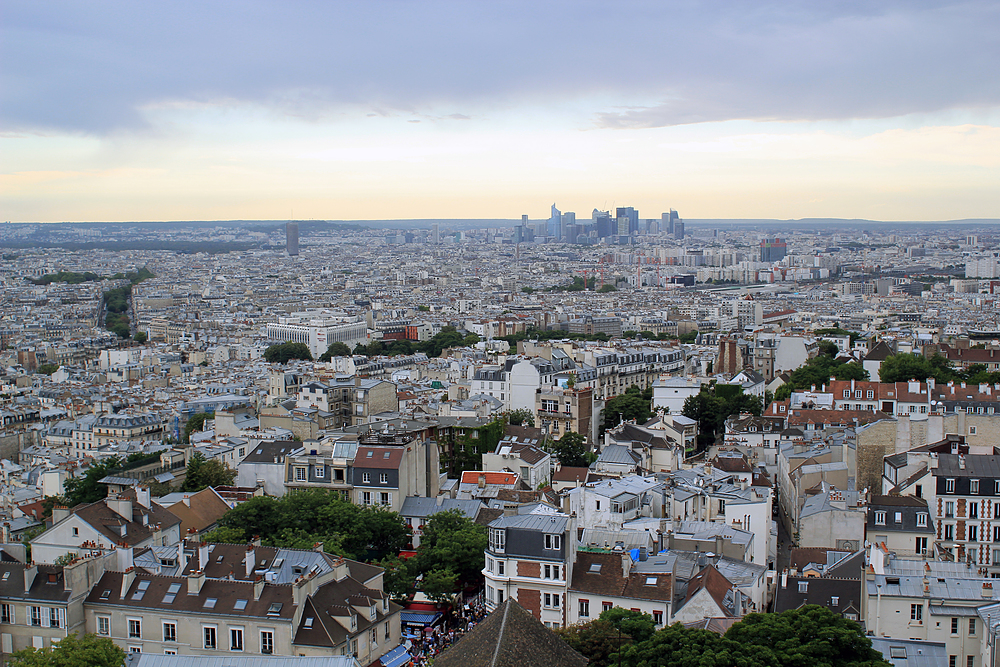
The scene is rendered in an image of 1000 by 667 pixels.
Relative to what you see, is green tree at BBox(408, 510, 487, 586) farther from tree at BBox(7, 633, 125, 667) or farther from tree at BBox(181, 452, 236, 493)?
tree at BBox(181, 452, 236, 493)

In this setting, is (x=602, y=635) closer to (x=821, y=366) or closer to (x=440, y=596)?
(x=440, y=596)

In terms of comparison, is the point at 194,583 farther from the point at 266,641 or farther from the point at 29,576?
the point at 29,576

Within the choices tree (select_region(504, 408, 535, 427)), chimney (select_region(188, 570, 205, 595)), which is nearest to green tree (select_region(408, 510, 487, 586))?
chimney (select_region(188, 570, 205, 595))

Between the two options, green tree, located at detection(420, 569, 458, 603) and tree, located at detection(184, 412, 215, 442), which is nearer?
green tree, located at detection(420, 569, 458, 603)

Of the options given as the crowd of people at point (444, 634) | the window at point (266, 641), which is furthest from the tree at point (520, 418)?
the window at point (266, 641)

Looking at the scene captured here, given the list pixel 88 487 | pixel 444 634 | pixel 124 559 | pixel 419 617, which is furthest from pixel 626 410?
pixel 124 559

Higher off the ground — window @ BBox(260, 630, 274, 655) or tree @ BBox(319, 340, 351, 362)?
window @ BBox(260, 630, 274, 655)
